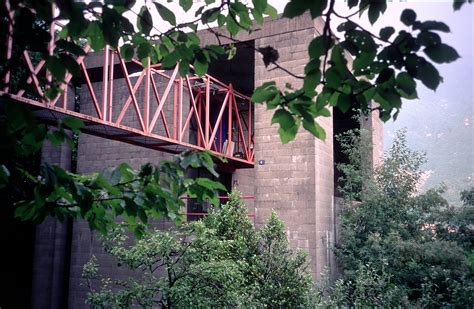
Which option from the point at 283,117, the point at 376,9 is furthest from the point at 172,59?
the point at 376,9

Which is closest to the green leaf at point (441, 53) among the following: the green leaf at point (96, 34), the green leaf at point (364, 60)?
the green leaf at point (364, 60)

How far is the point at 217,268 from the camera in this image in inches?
247

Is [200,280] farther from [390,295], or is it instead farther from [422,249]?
[422,249]

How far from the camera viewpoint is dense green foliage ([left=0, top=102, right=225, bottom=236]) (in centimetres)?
209

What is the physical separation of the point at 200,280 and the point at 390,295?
306 cm

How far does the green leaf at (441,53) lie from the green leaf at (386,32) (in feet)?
0.77

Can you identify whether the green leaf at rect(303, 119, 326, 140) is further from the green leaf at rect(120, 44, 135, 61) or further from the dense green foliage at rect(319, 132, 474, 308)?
the dense green foliage at rect(319, 132, 474, 308)

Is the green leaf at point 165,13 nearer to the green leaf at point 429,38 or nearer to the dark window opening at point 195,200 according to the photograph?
the green leaf at point 429,38

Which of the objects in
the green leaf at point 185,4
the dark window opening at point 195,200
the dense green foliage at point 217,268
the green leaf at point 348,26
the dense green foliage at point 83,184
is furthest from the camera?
the dark window opening at point 195,200

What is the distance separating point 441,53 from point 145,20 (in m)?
1.67

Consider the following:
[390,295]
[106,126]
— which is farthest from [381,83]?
[106,126]

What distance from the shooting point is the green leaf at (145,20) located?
9.07ft

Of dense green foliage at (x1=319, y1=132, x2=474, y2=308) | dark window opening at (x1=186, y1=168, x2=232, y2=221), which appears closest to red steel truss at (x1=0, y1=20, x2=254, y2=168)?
dark window opening at (x1=186, y1=168, x2=232, y2=221)

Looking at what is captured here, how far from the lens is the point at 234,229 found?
315 inches
